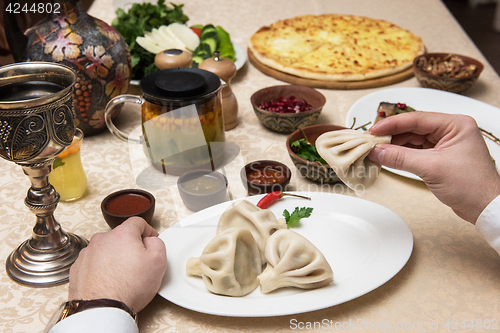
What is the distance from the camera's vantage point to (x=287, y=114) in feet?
5.65

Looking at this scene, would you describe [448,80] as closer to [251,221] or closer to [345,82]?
[345,82]

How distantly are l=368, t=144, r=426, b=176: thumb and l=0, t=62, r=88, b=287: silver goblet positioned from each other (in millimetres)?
772

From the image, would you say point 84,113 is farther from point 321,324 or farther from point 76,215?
point 321,324

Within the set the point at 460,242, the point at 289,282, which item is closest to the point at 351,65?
the point at 460,242

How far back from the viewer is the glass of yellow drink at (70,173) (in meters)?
1.35

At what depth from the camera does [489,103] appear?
2.06 metres

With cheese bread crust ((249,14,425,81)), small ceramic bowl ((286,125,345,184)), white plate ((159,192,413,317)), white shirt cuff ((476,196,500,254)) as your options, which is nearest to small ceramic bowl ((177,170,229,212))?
white plate ((159,192,413,317))

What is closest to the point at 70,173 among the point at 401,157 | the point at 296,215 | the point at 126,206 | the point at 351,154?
the point at 126,206

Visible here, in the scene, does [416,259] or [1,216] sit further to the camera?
[1,216]

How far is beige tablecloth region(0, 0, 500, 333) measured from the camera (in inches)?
39.9

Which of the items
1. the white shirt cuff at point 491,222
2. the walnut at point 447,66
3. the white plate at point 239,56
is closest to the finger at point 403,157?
the white shirt cuff at point 491,222

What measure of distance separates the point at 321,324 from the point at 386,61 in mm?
1647

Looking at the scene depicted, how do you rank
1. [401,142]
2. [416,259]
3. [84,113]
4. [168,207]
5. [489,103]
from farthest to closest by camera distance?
[489,103]
[84,113]
[168,207]
[401,142]
[416,259]

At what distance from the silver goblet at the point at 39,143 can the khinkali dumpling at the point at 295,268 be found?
522mm
